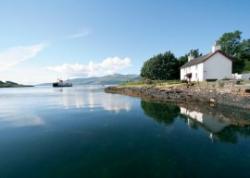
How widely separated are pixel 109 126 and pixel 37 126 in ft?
21.4

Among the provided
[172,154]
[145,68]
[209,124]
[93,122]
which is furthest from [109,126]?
[145,68]

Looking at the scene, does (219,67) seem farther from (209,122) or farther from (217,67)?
(209,122)

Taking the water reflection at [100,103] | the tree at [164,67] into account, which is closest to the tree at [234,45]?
the tree at [164,67]

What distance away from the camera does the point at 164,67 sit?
64.0 meters

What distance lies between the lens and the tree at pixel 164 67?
64.2m

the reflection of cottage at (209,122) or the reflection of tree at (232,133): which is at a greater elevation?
the reflection of cottage at (209,122)

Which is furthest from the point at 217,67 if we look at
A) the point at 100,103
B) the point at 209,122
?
the point at 209,122

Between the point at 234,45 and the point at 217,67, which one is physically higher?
the point at 234,45

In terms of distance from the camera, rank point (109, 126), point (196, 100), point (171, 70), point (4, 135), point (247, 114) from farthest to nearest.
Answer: point (171, 70) < point (196, 100) < point (247, 114) < point (109, 126) < point (4, 135)

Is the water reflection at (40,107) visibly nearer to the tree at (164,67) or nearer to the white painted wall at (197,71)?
the white painted wall at (197,71)

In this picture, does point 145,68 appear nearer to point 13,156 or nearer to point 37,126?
point 37,126

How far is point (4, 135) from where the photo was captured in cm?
1452

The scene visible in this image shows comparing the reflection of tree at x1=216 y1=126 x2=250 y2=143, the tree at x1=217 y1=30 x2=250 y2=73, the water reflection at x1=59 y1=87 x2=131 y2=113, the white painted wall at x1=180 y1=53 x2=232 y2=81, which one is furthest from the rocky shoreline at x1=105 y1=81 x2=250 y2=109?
the tree at x1=217 y1=30 x2=250 y2=73

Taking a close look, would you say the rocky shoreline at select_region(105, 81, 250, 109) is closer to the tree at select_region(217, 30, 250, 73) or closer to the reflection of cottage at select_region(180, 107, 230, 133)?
the reflection of cottage at select_region(180, 107, 230, 133)
